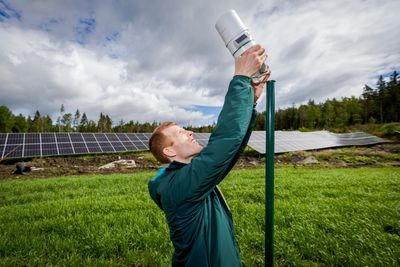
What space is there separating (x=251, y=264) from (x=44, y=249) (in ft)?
11.0

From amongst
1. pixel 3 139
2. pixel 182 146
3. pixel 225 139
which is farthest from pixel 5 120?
pixel 225 139

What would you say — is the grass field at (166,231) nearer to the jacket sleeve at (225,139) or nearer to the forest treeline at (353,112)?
the jacket sleeve at (225,139)

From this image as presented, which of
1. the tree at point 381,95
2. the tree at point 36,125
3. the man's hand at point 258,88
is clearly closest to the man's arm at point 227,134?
the man's hand at point 258,88

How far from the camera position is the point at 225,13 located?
1522 millimetres

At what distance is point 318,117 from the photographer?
295 feet

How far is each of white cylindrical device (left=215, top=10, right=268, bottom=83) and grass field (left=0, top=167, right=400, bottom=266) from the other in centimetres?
299

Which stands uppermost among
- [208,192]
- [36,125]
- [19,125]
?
[36,125]

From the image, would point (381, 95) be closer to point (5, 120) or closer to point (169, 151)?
point (169, 151)

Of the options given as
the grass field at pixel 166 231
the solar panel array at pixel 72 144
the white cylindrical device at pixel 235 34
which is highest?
the white cylindrical device at pixel 235 34

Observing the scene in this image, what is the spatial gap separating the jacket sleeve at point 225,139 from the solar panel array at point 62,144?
2089cm

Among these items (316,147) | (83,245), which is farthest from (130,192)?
(316,147)

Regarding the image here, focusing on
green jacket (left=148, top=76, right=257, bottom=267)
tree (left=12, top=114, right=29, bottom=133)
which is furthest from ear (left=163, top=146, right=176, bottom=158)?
tree (left=12, top=114, right=29, bottom=133)

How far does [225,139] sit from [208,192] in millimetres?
385

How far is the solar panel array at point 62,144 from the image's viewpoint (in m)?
18.5
